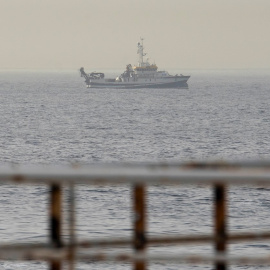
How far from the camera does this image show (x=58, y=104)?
144625 mm

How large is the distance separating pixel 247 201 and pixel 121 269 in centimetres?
1483

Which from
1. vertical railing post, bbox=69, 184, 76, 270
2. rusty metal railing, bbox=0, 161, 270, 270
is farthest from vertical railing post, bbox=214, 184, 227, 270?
vertical railing post, bbox=69, 184, 76, 270

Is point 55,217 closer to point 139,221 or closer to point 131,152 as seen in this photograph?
point 139,221

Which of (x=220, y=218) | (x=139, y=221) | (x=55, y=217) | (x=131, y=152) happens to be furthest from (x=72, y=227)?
(x=131, y=152)

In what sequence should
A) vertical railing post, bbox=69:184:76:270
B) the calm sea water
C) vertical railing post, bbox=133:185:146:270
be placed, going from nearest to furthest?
vertical railing post, bbox=69:184:76:270 < vertical railing post, bbox=133:185:146:270 < the calm sea water

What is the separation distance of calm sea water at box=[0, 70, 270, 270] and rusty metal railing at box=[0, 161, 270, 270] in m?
22.9

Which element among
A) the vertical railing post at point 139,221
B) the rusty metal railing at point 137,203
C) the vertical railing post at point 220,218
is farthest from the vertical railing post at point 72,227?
the vertical railing post at point 220,218

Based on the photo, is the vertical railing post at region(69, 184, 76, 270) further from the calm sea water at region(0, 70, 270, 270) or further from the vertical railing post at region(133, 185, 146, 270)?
the calm sea water at region(0, 70, 270, 270)

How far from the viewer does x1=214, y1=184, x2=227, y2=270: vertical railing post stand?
11.1ft

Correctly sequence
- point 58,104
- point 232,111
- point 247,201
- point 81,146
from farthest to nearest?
point 58,104 < point 232,111 < point 81,146 < point 247,201

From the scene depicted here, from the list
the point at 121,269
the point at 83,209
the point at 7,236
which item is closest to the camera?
the point at 121,269

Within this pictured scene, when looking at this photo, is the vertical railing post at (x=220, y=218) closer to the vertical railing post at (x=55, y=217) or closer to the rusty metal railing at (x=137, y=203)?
the rusty metal railing at (x=137, y=203)

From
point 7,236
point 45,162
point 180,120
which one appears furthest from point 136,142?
point 7,236

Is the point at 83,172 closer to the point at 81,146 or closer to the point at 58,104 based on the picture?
the point at 81,146
